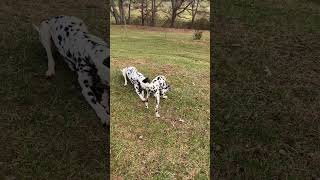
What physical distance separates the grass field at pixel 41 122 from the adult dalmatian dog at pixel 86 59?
1.09 ft

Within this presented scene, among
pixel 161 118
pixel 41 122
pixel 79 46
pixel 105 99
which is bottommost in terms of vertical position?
pixel 41 122

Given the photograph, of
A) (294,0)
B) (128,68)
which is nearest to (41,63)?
(128,68)

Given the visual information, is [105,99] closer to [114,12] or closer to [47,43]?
[47,43]


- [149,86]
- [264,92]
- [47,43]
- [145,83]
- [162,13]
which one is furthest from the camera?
[162,13]

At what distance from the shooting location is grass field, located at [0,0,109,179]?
905 cm

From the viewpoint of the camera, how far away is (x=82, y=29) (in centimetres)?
1182

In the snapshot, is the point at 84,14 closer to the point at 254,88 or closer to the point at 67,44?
the point at 67,44

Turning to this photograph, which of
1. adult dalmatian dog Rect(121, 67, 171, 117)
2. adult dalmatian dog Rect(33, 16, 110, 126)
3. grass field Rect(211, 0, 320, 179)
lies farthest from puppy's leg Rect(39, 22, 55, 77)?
grass field Rect(211, 0, 320, 179)

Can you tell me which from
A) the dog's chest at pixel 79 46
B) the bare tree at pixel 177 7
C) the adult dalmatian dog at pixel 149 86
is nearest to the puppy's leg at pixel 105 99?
the dog's chest at pixel 79 46

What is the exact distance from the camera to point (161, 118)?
1025cm

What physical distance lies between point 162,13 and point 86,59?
5776 millimetres

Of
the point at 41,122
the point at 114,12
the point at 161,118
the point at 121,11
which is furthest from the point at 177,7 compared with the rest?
the point at 41,122

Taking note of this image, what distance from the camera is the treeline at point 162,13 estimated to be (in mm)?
14758

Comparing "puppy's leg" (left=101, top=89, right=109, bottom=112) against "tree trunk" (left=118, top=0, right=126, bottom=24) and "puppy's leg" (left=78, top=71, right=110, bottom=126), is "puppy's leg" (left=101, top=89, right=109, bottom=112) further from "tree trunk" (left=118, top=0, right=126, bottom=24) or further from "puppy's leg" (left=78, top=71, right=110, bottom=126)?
"tree trunk" (left=118, top=0, right=126, bottom=24)
